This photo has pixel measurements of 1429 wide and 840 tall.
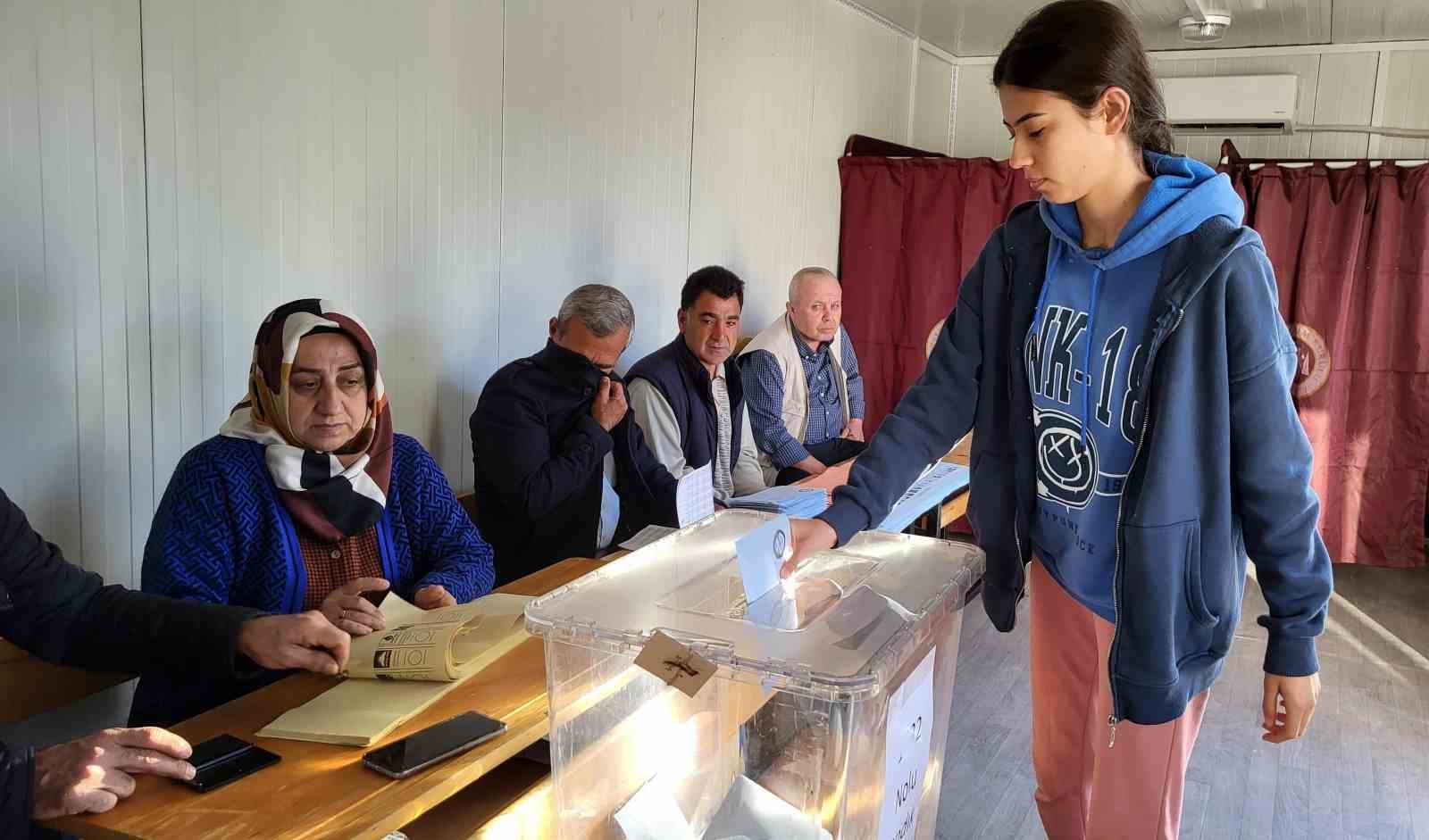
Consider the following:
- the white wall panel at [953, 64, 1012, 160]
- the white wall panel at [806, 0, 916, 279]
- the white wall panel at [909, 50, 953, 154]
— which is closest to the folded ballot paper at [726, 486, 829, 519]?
the white wall panel at [806, 0, 916, 279]

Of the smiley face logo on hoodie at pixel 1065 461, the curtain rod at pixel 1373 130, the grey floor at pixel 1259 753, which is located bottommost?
the grey floor at pixel 1259 753

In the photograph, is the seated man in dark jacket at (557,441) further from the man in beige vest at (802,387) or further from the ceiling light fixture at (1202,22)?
the ceiling light fixture at (1202,22)

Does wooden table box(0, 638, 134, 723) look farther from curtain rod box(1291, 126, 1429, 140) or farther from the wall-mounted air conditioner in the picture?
curtain rod box(1291, 126, 1429, 140)

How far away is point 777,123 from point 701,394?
1640 millimetres

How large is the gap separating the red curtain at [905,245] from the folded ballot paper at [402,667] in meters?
3.94

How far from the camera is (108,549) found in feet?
7.31

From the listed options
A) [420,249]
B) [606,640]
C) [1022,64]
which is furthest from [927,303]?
[606,640]

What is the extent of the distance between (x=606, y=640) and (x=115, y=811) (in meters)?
0.53

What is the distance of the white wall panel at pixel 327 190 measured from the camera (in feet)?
7.39

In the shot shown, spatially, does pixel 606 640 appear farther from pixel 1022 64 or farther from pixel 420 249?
pixel 420 249

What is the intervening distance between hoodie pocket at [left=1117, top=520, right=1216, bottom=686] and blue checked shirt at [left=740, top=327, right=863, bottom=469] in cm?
265

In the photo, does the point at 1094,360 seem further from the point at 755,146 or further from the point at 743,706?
the point at 755,146

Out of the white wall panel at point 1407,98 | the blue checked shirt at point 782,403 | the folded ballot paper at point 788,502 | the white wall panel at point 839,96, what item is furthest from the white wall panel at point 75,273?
the white wall panel at point 1407,98

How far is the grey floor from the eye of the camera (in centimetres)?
271
